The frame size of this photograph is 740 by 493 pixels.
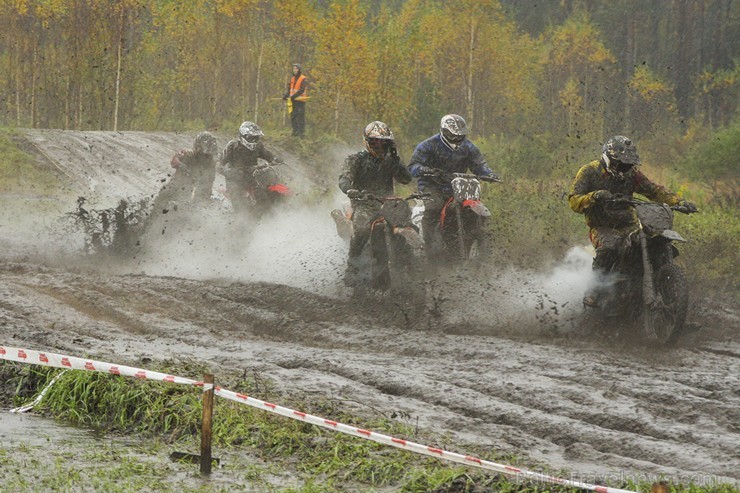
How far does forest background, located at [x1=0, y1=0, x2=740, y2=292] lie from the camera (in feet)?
82.7

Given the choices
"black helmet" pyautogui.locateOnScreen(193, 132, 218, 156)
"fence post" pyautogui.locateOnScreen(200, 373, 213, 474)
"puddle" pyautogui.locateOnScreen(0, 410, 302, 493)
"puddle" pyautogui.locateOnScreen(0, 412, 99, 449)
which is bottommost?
"puddle" pyautogui.locateOnScreen(0, 410, 302, 493)

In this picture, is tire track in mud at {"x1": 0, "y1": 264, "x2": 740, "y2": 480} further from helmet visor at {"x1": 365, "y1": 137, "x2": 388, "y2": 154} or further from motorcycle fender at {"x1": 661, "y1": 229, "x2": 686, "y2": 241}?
helmet visor at {"x1": 365, "y1": 137, "x2": 388, "y2": 154}

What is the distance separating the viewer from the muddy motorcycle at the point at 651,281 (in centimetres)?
1050

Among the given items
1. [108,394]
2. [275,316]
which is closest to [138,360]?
[108,394]

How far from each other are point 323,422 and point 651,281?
5340mm

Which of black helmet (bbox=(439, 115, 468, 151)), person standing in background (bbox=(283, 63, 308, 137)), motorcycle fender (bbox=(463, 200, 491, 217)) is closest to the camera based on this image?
motorcycle fender (bbox=(463, 200, 491, 217))

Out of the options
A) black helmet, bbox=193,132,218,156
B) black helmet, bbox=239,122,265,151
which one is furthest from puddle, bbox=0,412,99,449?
black helmet, bbox=193,132,218,156

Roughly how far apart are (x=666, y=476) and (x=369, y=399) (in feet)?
9.21

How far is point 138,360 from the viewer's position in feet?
31.2

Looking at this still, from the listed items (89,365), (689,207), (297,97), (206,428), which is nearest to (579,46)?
(297,97)

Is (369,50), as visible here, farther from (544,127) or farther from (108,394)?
(108,394)

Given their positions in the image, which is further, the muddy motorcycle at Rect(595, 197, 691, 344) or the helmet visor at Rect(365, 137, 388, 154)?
the helmet visor at Rect(365, 137, 388, 154)

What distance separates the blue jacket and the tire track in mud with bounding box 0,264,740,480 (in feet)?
6.84

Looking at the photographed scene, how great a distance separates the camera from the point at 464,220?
13.3 m
